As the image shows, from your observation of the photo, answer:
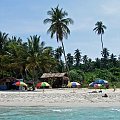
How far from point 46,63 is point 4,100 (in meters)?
22.7

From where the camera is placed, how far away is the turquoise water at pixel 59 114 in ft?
80.4

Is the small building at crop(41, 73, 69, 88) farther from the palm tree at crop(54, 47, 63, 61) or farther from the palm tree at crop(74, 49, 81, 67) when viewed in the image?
the palm tree at crop(74, 49, 81, 67)

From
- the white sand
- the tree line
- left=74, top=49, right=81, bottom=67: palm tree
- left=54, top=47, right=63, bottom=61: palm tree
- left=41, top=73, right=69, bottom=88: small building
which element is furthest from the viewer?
left=74, top=49, right=81, bottom=67: palm tree

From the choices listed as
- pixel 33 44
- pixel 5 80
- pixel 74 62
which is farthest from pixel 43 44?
pixel 74 62

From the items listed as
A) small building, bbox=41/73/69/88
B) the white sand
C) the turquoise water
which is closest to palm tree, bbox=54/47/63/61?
small building, bbox=41/73/69/88

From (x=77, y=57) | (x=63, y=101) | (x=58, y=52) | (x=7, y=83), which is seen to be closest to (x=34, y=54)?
(x=7, y=83)

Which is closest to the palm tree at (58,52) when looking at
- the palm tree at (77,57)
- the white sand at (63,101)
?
the palm tree at (77,57)

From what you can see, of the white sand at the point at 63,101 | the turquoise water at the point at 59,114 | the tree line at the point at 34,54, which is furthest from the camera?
the tree line at the point at 34,54

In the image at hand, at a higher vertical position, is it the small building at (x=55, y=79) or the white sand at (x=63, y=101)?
the small building at (x=55, y=79)

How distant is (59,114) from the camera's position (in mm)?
26500

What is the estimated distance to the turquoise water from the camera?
2452 cm

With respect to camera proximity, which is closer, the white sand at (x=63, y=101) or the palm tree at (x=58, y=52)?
the white sand at (x=63, y=101)

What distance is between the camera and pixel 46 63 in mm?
59031

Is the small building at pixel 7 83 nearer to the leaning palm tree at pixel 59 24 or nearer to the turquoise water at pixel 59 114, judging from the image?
the leaning palm tree at pixel 59 24
